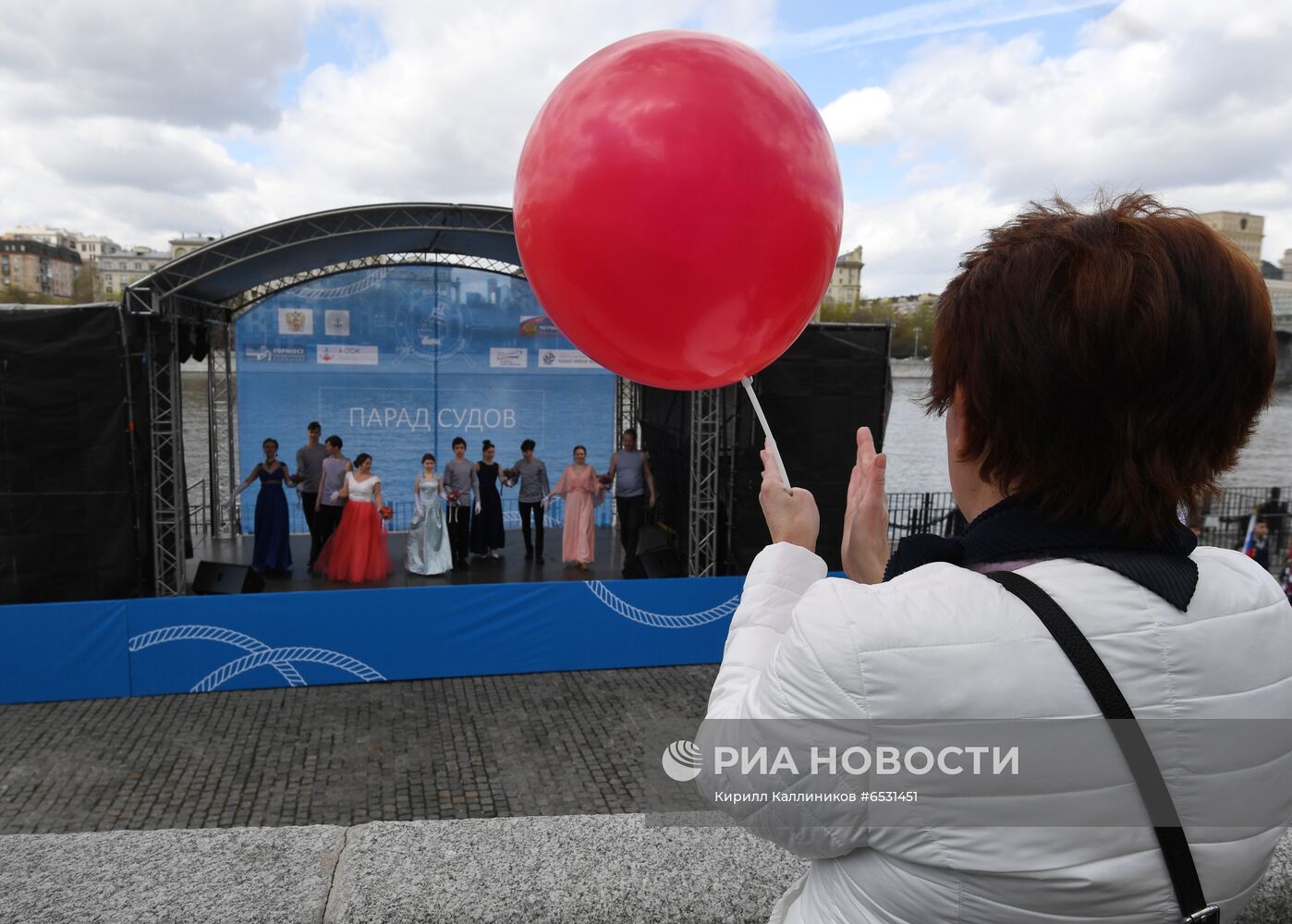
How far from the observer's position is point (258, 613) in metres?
7.48

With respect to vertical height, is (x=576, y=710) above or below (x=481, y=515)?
below

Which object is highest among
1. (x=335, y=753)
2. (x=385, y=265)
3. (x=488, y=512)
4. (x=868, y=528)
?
(x=385, y=265)

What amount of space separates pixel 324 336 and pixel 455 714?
735 cm

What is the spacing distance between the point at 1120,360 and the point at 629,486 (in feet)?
37.5

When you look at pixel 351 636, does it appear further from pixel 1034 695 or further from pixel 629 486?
pixel 1034 695

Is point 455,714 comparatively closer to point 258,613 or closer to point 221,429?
point 258,613

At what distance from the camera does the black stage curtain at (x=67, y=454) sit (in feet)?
28.8

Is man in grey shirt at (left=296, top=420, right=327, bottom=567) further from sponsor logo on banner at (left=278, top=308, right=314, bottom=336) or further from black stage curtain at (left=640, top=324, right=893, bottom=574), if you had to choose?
black stage curtain at (left=640, top=324, right=893, bottom=574)

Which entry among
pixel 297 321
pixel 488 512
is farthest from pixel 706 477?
pixel 297 321

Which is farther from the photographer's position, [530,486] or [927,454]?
[927,454]

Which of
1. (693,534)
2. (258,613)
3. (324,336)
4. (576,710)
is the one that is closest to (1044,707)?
(576,710)

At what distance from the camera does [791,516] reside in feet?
4.23

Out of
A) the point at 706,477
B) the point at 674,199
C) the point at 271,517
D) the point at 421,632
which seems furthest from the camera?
the point at 271,517

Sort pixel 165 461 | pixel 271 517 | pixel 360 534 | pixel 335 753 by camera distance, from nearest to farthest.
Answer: pixel 335 753 < pixel 165 461 < pixel 360 534 < pixel 271 517
